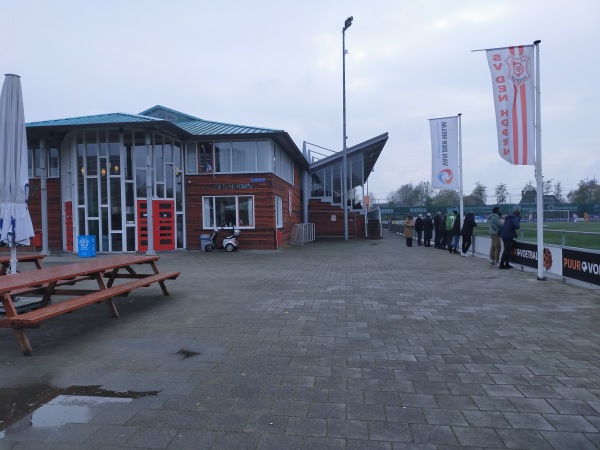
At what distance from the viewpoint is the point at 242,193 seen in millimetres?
19750

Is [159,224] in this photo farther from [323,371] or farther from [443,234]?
[323,371]

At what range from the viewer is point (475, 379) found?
4070 mm

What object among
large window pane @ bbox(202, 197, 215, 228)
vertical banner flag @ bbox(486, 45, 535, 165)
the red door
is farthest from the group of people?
→ the red door

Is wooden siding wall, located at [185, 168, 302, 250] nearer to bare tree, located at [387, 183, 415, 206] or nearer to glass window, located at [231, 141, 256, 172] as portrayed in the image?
glass window, located at [231, 141, 256, 172]

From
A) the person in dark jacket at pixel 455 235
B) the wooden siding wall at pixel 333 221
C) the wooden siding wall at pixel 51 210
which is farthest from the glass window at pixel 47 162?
the wooden siding wall at pixel 333 221

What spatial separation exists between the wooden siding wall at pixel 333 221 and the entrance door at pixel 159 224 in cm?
1449

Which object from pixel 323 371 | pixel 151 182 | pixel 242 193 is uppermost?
pixel 151 182

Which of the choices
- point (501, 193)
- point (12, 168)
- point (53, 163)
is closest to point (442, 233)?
point (12, 168)

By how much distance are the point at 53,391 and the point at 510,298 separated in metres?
7.16

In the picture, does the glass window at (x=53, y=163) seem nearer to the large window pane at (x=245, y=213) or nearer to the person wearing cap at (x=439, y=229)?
the large window pane at (x=245, y=213)

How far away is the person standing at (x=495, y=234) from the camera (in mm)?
12414

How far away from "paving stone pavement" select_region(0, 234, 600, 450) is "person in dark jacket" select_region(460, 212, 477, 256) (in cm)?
773

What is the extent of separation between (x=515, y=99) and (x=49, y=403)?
413 inches

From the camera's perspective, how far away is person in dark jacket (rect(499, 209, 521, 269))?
37.9 feet
